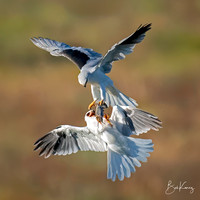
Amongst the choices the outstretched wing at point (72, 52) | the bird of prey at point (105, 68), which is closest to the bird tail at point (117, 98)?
the bird of prey at point (105, 68)

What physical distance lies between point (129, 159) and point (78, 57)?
4.00ft

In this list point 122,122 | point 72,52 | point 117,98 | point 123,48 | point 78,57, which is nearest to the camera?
point 122,122

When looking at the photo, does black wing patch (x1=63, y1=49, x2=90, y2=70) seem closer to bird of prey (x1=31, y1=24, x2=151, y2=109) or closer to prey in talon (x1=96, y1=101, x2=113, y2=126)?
bird of prey (x1=31, y1=24, x2=151, y2=109)

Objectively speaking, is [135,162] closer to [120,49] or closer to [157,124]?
[157,124]

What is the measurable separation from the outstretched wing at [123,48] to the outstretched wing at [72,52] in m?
0.13

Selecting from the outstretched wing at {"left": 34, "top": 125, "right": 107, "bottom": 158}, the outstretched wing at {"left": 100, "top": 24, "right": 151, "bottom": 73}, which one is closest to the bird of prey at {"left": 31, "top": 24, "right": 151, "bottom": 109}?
the outstretched wing at {"left": 100, "top": 24, "right": 151, "bottom": 73}

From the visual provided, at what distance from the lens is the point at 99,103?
552 centimetres

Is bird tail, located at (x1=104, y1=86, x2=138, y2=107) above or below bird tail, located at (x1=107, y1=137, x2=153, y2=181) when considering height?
above

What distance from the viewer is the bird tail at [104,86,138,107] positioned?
583 centimetres

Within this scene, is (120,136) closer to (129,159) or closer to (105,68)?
(129,159)

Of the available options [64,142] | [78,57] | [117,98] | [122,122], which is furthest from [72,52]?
[122,122]

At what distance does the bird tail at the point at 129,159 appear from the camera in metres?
5.49

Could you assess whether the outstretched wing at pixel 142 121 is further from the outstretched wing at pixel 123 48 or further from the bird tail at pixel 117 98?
the outstretched wing at pixel 123 48

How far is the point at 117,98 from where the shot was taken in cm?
591
